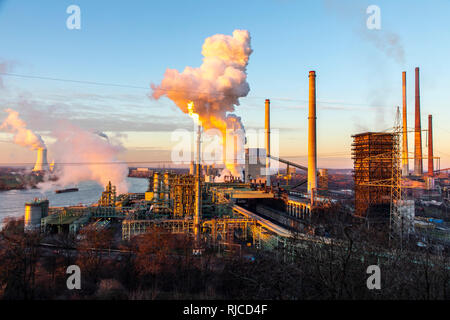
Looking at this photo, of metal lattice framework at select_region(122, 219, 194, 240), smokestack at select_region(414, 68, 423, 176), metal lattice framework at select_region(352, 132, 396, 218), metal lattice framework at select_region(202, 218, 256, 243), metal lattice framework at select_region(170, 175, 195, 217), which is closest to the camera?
metal lattice framework at select_region(202, 218, 256, 243)

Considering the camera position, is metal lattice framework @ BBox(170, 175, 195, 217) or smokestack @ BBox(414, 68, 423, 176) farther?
smokestack @ BBox(414, 68, 423, 176)

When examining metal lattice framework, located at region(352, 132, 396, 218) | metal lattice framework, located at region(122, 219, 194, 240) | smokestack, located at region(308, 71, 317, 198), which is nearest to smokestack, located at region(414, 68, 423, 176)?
smokestack, located at region(308, 71, 317, 198)

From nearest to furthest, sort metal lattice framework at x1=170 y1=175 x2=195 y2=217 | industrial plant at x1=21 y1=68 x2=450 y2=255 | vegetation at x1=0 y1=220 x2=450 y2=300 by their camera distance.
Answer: vegetation at x1=0 y1=220 x2=450 y2=300
industrial plant at x1=21 y1=68 x2=450 y2=255
metal lattice framework at x1=170 y1=175 x2=195 y2=217

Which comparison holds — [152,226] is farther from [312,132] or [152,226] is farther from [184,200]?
[312,132]

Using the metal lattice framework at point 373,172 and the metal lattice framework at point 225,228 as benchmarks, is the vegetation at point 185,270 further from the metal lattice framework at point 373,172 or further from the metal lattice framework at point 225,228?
the metal lattice framework at point 373,172

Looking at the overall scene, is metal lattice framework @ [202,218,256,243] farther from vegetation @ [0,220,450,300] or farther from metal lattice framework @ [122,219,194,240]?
vegetation @ [0,220,450,300]

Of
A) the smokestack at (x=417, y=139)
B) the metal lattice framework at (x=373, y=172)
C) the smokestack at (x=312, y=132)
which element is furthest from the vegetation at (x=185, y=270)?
the smokestack at (x=417, y=139)

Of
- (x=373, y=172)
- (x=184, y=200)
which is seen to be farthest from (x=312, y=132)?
(x=184, y=200)

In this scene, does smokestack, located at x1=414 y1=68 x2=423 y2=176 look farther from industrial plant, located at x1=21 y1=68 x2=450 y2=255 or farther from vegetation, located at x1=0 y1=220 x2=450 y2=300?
vegetation, located at x1=0 y1=220 x2=450 y2=300

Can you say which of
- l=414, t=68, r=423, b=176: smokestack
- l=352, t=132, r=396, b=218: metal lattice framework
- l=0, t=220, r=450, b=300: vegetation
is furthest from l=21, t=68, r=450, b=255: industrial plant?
l=414, t=68, r=423, b=176: smokestack

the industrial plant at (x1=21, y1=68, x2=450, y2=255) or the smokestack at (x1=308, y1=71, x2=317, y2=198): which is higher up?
the smokestack at (x1=308, y1=71, x2=317, y2=198)
